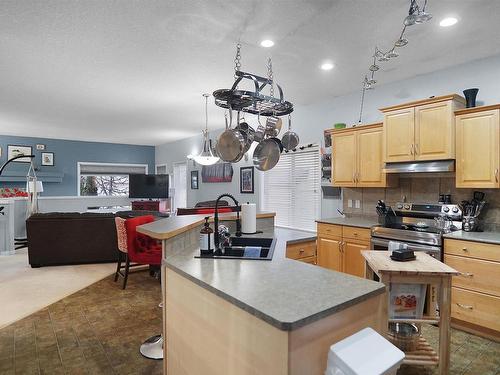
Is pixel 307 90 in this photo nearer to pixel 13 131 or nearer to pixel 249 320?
pixel 249 320

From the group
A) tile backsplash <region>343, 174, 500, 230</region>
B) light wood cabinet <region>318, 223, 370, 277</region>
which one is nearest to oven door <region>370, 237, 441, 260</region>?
light wood cabinet <region>318, 223, 370, 277</region>

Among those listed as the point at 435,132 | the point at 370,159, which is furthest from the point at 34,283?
the point at 435,132

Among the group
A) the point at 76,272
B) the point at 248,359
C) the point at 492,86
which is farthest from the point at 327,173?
the point at 76,272

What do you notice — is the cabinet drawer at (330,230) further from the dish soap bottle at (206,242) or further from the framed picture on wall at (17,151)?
the framed picture on wall at (17,151)

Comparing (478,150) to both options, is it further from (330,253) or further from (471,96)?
(330,253)

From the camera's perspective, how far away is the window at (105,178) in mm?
8922

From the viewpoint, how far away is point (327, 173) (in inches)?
178

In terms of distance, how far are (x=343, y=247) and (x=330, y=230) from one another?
0.27 meters

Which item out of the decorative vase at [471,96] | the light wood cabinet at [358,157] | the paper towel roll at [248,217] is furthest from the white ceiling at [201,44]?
Result: the paper towel roll at [248,217]

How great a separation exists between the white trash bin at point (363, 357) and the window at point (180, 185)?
308 inches

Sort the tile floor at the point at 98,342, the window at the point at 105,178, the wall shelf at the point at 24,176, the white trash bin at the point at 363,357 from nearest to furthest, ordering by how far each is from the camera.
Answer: the white trash bin at the point at 363,357 → the tile floor at the point at 98,342 → the wall shelf at the point at 24,176 → the window at the point at 105,178

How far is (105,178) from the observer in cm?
932

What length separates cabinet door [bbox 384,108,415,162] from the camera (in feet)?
11.0

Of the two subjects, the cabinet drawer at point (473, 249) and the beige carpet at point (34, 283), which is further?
the beige carpet at point (34, 283)
